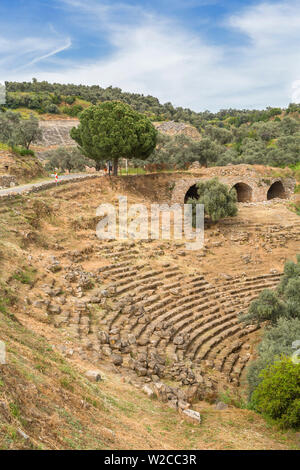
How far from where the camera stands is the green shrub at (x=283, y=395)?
7738 mm

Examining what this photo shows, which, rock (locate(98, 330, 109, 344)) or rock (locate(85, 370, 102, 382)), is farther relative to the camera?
rock (locate(98, 330, 109, 344))

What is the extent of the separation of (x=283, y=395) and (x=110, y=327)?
5.56 m

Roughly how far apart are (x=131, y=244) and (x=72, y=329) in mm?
8260

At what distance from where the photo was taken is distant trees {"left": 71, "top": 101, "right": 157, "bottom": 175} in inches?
1067

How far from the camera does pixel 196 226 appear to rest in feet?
80.8

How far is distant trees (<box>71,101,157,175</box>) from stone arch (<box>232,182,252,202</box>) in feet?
34.7

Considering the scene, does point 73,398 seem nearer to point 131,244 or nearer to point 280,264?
point 131,244

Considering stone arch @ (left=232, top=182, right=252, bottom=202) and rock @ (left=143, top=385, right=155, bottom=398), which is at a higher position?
stone arch @ (left=232, top=182, right=252, bottom=202)

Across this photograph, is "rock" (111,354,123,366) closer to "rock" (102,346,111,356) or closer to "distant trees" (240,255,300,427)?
"rock" (102,346,111,356)

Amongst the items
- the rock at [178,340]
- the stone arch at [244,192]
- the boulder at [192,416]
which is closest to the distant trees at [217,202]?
the stone arch at [244,192]

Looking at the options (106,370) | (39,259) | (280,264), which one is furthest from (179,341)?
(280,264)

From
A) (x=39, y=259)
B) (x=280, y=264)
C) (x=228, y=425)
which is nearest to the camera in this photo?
(x=228, y=425)

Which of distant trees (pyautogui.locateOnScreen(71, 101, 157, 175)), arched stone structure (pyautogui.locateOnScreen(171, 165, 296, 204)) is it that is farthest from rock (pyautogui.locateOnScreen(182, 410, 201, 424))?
arched stone structure (pyautogui.locateOnScreen(171, 165, 296, 204))

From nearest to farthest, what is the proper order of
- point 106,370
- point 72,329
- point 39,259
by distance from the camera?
point 106,370, point 72,329, point 39,259
